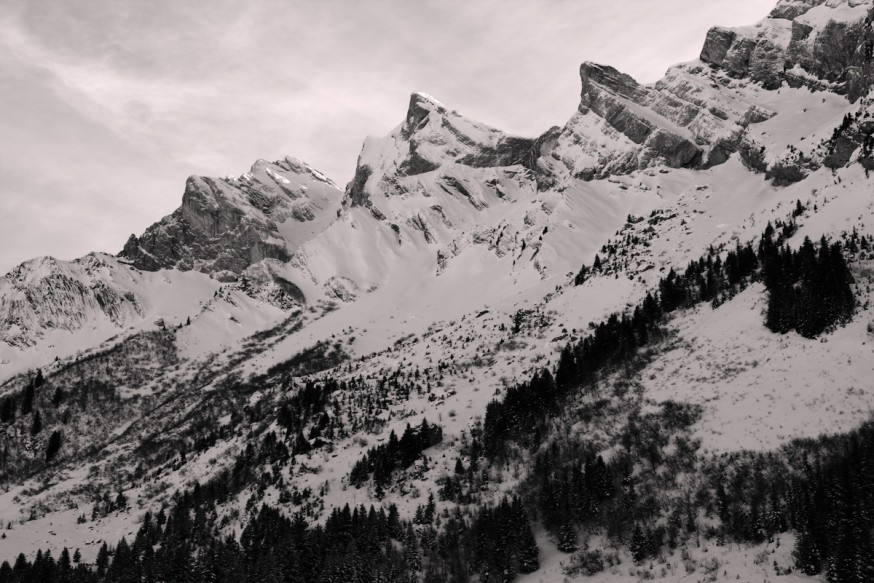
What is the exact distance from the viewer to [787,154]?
158250 mm

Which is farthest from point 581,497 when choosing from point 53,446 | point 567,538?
point 53,446

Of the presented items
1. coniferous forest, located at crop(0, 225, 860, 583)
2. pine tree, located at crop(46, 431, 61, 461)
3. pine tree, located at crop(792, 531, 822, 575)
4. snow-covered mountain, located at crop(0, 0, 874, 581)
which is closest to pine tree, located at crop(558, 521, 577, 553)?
coniferous forest, located at crop(0, 225, 860, 583)

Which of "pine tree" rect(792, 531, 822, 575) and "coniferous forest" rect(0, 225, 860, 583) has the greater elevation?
"coniferous forest" rect(0, 225, 860, 583)

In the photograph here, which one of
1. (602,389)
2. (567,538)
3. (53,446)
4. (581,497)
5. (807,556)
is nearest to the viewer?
(807,556)

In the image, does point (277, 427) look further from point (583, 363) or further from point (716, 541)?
point (716, 541)

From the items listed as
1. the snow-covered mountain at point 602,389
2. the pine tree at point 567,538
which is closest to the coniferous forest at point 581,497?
the pine tree at point 567,538

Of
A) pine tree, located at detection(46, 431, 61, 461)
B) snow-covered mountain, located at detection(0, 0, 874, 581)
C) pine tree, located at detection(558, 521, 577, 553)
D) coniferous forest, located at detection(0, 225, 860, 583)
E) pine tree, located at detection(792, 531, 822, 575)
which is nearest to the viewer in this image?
pine tree, located at detection(792, 531, 822, 575)

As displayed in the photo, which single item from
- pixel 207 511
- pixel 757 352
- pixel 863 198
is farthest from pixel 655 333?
pixel 207 511

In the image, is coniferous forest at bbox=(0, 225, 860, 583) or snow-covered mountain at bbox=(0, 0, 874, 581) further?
snow-covered mountain at bbox=(0, 0, 874, 581)

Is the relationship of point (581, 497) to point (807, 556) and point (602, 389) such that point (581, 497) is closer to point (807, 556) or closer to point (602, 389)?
point (807, 556)

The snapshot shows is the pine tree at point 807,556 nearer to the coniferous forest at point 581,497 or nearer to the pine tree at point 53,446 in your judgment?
the coniferous forest at point 581,497

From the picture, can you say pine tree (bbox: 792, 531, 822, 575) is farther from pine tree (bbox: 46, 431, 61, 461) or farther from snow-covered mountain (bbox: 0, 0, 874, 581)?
pine tree (bbox: 46, 431, 61, 461)

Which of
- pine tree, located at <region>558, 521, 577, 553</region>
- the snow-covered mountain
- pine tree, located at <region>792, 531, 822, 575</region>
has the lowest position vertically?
pine tree, located at <region>792, 531, 822, 575</region>

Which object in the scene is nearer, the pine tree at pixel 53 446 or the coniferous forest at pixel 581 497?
the coniferous forest at pixel 581 497
